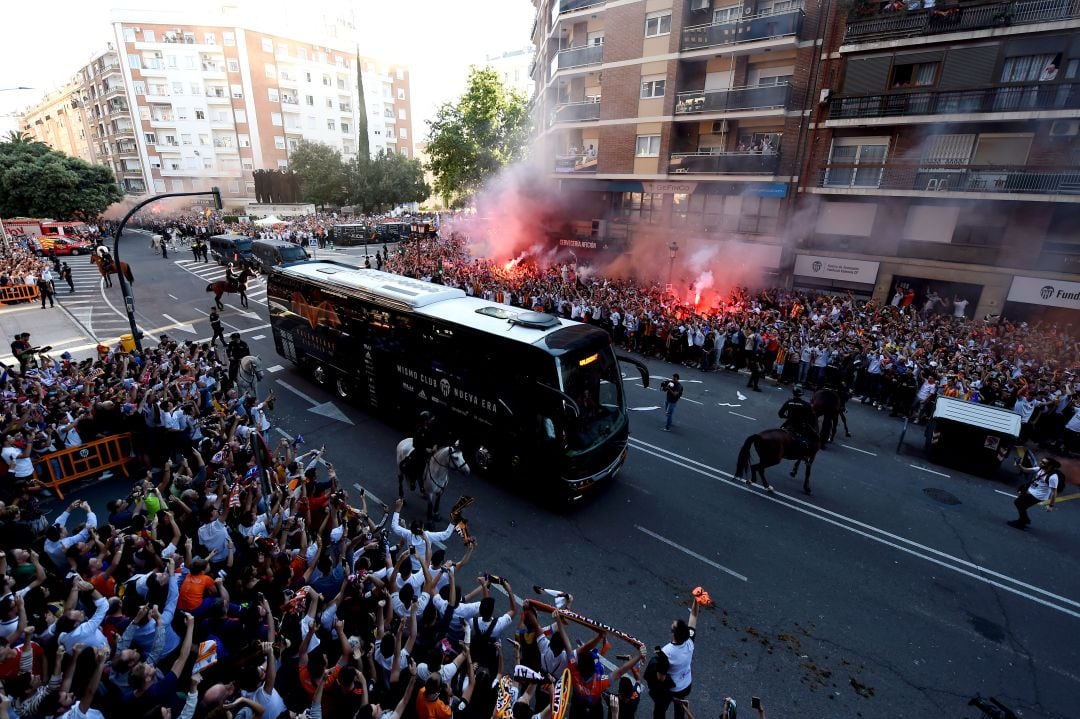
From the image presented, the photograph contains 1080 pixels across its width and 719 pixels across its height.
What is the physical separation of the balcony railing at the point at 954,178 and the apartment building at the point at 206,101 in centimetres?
6470

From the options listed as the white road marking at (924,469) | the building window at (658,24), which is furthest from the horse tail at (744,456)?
the building window at (658,24)

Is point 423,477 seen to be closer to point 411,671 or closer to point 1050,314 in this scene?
point 411,671

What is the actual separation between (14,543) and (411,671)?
5.83 meters

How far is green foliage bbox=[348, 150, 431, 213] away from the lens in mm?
58531

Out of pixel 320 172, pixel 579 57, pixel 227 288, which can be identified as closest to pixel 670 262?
pixel 579 57

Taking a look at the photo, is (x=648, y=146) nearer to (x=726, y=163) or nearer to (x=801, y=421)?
(x=726, y=163)

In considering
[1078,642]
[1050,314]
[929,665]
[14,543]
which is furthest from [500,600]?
[1050,314]

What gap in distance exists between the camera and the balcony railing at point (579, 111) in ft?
90.9

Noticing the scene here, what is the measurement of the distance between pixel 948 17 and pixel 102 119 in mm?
91235

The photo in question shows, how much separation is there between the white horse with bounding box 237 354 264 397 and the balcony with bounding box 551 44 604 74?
78.5 feet

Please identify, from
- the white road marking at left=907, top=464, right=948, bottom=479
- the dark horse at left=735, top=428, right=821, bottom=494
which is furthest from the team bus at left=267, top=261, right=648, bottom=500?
the white road marking at left=907, top=464, right=948, bottom=479

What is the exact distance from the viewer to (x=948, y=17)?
18.7 metres

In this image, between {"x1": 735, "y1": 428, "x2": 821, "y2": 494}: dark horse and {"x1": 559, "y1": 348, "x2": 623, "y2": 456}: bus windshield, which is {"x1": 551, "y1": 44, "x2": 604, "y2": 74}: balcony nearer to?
{"x1": 559, "y1": 348, "x2": 623, "y2": 456}: bus windshield

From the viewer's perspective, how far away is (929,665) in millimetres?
6617
